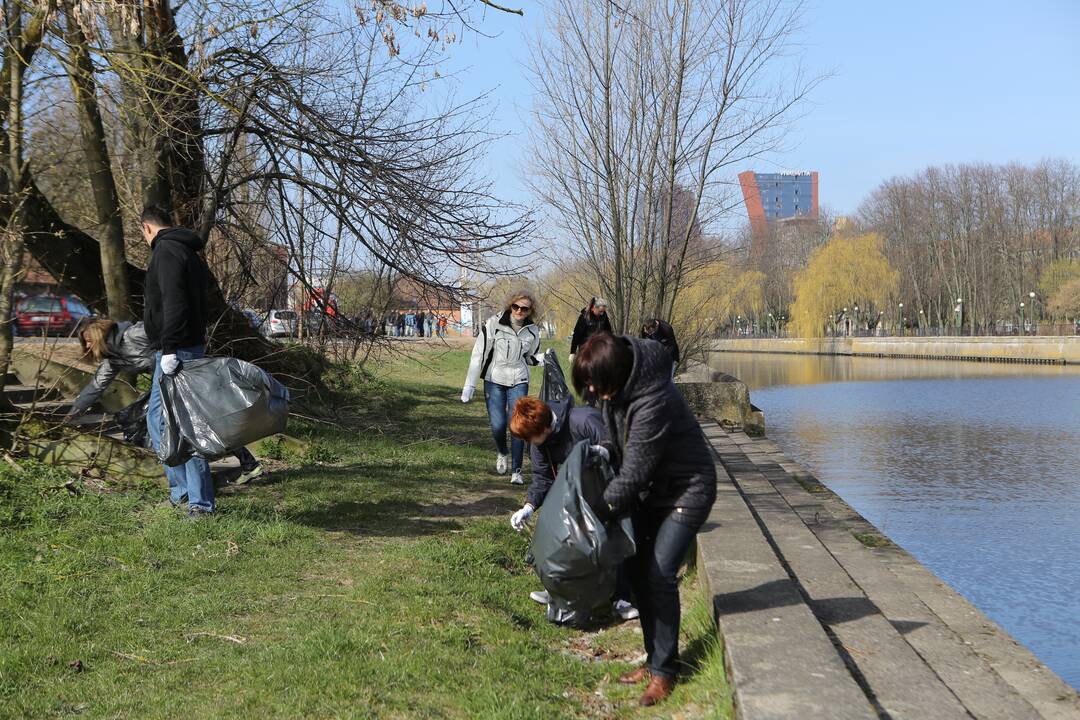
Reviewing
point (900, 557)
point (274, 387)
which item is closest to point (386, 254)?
point (274, 387)

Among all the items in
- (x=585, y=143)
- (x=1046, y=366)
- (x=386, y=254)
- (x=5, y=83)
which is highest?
(x=585, y=143)

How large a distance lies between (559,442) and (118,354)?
4295 mm

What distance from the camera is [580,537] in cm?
401

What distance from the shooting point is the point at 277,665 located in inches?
168

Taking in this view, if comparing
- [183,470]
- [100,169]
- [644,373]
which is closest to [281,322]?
[100,169]

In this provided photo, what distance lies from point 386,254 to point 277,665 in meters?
6.62

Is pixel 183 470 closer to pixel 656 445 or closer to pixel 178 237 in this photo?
pixel 178 237

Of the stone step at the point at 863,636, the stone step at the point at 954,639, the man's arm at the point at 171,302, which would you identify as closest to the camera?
the stone step at the point at 863,636

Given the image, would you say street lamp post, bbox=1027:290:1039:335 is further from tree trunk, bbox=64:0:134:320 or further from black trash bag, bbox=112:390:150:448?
black trash bag, bbox=112:390:150:448

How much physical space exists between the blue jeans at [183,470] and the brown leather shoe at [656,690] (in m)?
3.32

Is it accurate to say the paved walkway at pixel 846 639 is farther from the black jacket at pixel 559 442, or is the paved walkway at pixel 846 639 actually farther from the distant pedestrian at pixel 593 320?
the distant pedestrian at pixel 593 320

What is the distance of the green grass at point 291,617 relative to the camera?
403 centimetres

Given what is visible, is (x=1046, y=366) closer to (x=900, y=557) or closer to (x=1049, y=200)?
(x=1049, y=200)

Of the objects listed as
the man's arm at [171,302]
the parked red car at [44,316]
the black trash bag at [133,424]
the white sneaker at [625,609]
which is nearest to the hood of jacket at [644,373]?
the white sneaker at [625,609]
